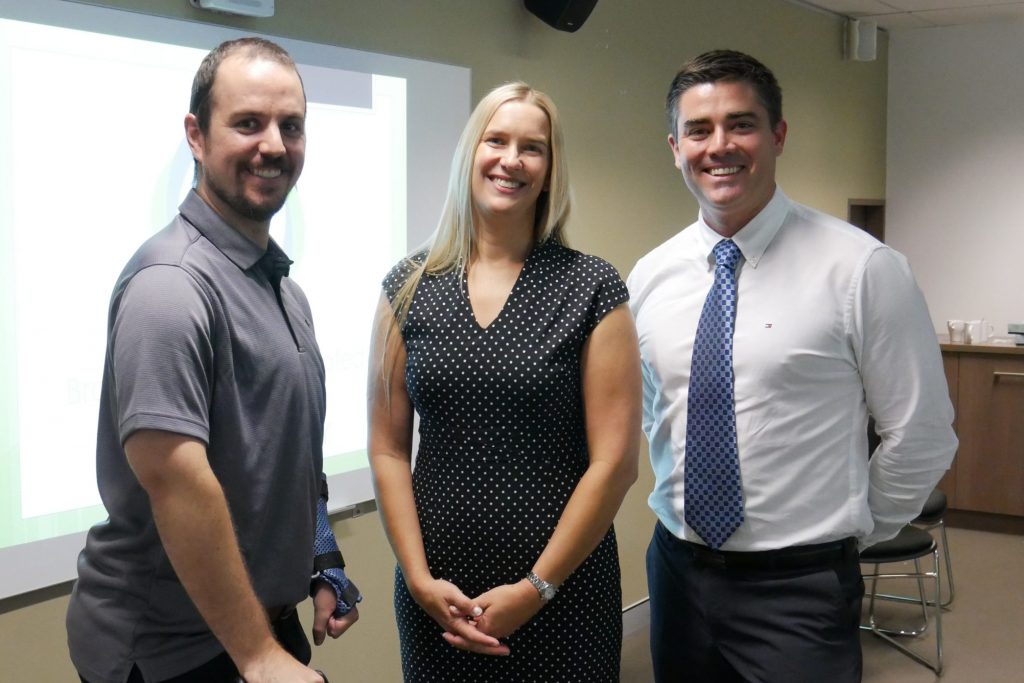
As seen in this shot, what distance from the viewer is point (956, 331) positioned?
564 centimetres

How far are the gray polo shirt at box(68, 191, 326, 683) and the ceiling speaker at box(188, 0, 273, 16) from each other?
1.19 metres

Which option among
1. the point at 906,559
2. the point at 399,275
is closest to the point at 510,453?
the point at 399,275

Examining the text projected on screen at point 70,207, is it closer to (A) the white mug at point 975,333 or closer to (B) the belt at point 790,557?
(B) the belt at point 790,557

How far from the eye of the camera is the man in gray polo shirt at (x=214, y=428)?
123 cm

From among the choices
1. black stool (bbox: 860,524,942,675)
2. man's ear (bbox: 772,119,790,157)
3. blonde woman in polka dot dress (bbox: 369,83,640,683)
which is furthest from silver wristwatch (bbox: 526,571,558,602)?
black stool (bbox: 860,524,942,675)

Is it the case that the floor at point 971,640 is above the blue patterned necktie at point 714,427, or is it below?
below

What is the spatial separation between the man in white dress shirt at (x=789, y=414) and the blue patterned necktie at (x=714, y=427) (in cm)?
2

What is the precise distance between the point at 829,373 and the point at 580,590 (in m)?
0.62

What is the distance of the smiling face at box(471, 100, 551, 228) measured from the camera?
1725 mm

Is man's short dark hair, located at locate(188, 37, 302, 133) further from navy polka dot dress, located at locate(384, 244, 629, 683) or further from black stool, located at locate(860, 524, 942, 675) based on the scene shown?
black stool, located at locate(860, 524, 942, 675)

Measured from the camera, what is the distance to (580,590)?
174 cm

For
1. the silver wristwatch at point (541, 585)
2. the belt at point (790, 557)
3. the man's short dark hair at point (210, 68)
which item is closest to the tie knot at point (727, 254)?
the belt at point (790, 557)

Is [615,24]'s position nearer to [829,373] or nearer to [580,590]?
[829,373]

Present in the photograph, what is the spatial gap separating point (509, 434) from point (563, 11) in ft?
7.16
